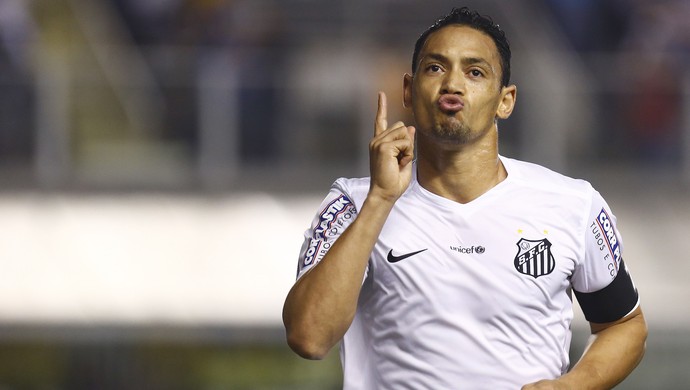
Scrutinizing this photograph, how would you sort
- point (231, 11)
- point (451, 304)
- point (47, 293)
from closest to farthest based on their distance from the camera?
point (451, 304)
point (47, 293)
point (231, 11)

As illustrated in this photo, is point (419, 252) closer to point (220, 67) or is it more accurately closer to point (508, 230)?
point (508, 230)

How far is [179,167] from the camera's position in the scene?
10148 mm

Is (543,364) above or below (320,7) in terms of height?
below

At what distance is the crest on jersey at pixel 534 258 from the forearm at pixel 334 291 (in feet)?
1.61

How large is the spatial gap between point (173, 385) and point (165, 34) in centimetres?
272

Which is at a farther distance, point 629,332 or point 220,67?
point 220,67

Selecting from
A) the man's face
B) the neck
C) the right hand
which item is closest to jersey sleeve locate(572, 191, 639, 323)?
the neck

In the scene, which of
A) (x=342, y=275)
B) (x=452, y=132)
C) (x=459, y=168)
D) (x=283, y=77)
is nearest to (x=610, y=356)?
(x=459, y=168)

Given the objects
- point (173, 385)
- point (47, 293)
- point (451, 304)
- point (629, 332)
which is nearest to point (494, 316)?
point (451, 304)

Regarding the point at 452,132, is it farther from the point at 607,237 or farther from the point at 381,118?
the point at 607,237

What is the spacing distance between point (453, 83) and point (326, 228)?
21.7 inches

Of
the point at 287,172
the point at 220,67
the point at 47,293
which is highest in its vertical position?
the point at 220,67

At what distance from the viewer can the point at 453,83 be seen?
4066 mm

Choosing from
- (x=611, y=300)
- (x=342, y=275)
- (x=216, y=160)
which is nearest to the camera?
(x=342, y=275)
